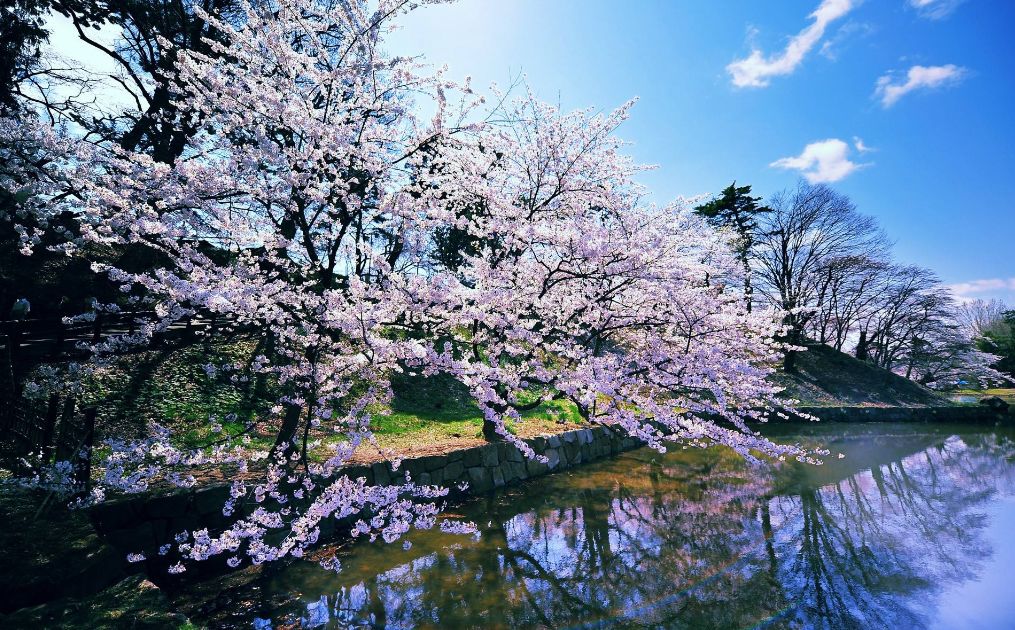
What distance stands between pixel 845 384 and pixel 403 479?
2419 cm

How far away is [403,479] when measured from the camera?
7.12m

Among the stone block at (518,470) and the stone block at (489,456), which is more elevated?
the stone block at (489,456)

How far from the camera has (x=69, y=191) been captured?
6.04m

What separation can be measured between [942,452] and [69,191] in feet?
66.1

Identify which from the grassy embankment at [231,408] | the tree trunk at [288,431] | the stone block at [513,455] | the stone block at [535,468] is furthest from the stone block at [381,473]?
the stone block at [535,468]

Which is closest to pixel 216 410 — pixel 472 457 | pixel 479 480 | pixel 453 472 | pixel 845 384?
pixel 453 472

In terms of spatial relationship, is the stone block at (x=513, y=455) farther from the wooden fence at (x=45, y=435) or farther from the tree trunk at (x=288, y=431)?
the wooden fence at (x=45, y=435)

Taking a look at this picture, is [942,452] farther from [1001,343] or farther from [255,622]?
[1001,343]

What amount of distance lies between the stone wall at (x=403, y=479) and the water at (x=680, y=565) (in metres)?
0.54

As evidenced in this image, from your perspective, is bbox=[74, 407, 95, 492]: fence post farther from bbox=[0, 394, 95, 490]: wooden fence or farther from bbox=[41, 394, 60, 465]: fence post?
bbox=[41, 394, 60, 465]: fence post

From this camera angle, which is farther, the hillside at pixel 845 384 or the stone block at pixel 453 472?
the hillside at pixel 845 384

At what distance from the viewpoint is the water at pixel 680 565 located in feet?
14.6

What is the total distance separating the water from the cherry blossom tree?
0.54 m

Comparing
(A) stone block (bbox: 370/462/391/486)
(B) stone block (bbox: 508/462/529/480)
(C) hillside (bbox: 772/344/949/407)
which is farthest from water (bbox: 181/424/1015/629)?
(C) hillside (bbox: 772/344/949/407)
